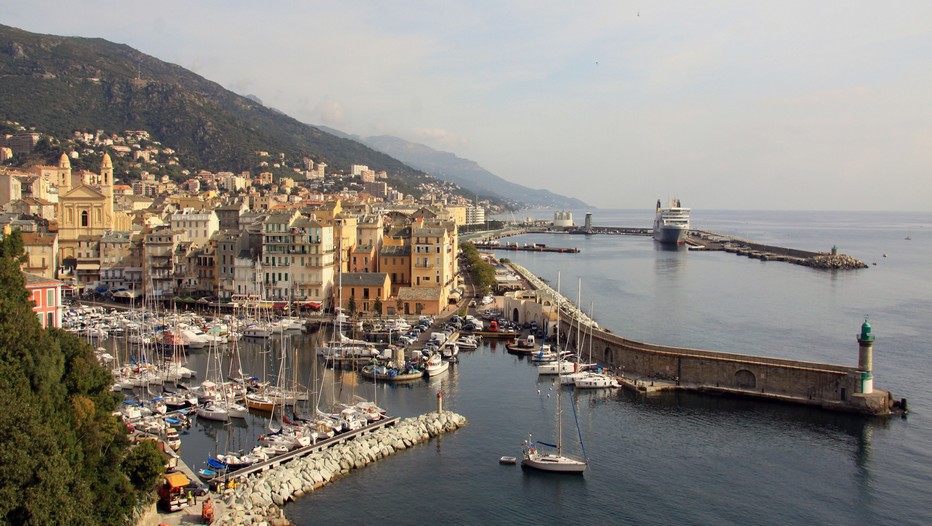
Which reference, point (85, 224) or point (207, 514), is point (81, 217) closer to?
point (85, 224)

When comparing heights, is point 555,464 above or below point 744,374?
below

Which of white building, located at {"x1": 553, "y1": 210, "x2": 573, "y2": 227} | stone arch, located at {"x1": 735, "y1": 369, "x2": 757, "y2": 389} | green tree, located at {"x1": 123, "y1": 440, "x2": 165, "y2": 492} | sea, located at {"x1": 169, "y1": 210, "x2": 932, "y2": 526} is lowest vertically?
sea, located at {"x1": 169, "y1": 210, "x2": 932, "y2": 526}

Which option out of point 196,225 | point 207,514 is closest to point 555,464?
point 207,514

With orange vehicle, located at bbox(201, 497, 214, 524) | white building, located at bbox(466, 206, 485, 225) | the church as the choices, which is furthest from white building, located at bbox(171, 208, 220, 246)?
white building, located at bbox(466, 206, 485, 225)

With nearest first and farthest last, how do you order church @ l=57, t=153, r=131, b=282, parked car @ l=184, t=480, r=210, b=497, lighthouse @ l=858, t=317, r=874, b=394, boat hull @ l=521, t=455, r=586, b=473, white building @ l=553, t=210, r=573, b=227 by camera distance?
parked car @ l=184, t=480, r=210, b=497
boat hull @ l=521, t=455, r=586, b=473
lighthouse @ l=858, t=317, r=874, b=394
church @ l=57, t=153, r=131, b=282
white building @ l=553, t=210, r=573, b=227

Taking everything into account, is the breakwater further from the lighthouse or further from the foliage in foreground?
the foliage in foreground

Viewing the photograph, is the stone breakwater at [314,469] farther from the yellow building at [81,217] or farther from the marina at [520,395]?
the yellow building at [81,217]
